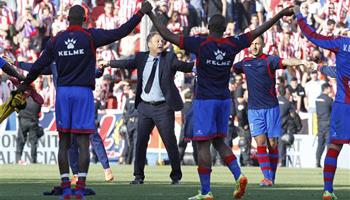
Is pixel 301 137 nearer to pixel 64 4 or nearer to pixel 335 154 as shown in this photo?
pixel 64 4

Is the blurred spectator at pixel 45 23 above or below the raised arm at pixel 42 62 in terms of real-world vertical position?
above

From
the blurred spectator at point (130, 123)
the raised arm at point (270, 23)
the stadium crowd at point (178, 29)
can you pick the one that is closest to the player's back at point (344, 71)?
the raised arm at point (270, 23)

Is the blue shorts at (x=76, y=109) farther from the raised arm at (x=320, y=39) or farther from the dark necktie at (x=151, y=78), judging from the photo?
the dark necktie at (x=151, y=78)

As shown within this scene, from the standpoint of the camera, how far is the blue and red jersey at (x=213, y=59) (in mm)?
17719

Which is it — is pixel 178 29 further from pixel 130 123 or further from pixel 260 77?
pixel 260 77

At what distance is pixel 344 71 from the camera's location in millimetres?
18125

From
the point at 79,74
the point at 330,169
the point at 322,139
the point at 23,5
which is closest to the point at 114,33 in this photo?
the point at 79,74

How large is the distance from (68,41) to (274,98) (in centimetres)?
703

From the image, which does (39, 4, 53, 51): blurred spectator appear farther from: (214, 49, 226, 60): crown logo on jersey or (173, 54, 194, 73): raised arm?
(214, 49, 226, 60): crown logo on jersey

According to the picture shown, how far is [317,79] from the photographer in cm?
3706

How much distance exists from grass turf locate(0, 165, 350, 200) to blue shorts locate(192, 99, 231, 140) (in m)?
1.03

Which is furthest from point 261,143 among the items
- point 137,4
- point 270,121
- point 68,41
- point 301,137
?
point 137,4

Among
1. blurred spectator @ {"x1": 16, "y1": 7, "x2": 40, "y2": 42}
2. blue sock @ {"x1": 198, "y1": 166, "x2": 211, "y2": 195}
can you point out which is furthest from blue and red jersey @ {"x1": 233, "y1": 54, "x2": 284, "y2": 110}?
blurred spectator @ {"x1": 16, "y1": 7, "x2": 40, "y2": 42}

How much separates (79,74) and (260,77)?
258 inches
